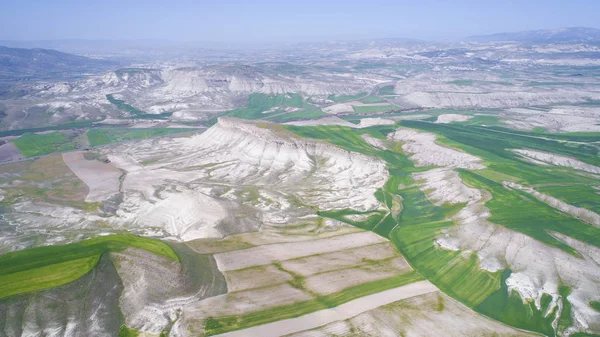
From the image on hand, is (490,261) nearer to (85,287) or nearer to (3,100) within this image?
(85,287)

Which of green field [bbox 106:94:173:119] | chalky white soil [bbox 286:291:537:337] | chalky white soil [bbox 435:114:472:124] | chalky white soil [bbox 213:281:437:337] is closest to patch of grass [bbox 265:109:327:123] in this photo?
green field [bbox 106:94:173:119]

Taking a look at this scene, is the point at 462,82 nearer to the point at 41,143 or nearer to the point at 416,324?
the point at 41,143

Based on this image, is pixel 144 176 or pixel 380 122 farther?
pixel 380 122

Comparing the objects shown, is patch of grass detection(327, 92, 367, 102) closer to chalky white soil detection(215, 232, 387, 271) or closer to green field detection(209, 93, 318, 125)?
green field detection(209, 93, 318, 125)

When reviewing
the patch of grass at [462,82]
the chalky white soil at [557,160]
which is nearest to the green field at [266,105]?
the chalky white soil at [557,160]

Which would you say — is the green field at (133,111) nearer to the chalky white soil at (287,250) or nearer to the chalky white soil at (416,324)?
the chalky white soil at (287,250)

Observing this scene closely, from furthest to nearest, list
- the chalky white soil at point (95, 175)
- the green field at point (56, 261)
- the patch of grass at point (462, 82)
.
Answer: the patch of grass at point (462, 82)
the chalky white soil at point (95, 175)
the green field at point (56, 261)

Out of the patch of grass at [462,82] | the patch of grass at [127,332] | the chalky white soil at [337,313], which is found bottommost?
the chalky white soil at [337,313]

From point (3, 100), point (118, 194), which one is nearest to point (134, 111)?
point (3, 100)
